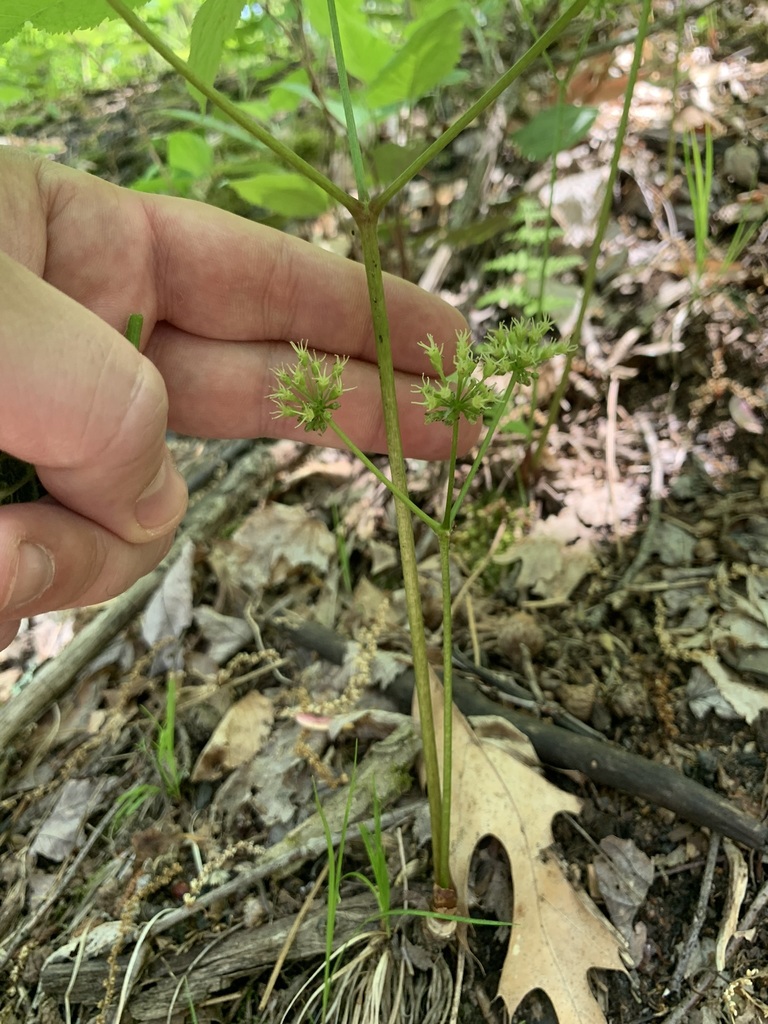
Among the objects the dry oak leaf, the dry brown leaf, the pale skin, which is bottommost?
the dry brown leaf

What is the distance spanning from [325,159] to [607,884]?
3.20 m

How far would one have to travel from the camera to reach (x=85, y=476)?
1.05m

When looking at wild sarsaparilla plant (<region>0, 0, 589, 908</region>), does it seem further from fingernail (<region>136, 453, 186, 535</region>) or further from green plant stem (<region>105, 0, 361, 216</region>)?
fingernail (<region>136, 453, 186, 535</region>)

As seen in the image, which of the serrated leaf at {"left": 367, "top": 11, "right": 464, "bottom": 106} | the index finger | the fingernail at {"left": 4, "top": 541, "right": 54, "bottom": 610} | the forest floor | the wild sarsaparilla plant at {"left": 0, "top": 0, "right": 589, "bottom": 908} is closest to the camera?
the wild sarsaparilla plant at {"left": 0, "top": 0, "right": 589, "bottom": 908}

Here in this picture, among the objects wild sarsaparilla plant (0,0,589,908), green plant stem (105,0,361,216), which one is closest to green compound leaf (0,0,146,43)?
wild sarsaparilla plant (0,0,589,908)

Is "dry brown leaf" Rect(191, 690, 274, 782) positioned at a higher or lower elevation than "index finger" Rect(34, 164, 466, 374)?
lower

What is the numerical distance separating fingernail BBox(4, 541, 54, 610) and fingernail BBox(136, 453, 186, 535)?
0.18 meters

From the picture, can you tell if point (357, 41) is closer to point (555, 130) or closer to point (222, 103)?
point (555, 130)

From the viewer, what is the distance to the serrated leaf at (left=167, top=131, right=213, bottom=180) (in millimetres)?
2348

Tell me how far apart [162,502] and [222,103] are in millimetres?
678

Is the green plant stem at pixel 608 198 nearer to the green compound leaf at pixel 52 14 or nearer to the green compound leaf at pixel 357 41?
the green compound leaf at pixel 357 41

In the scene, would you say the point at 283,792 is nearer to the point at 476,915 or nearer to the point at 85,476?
the point at 476,915

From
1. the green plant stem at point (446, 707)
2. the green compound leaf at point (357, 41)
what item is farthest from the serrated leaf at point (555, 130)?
the green plant stem at point (446, 707)

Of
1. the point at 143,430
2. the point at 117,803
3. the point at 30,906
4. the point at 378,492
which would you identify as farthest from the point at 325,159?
the point at 30,906
